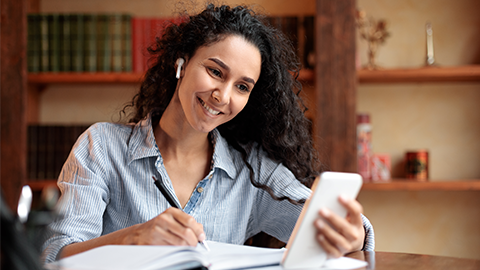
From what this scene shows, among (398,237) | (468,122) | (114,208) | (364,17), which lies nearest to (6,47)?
(114,208)

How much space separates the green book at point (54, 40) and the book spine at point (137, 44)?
0.36 metres

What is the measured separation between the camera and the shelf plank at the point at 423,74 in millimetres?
1980

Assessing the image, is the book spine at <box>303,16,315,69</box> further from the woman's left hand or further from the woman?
the woman's left hand

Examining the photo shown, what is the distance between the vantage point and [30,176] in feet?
6.82

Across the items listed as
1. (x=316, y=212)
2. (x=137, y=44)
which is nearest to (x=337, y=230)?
(x=316, y=212)

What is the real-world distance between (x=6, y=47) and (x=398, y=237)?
7.25 ft

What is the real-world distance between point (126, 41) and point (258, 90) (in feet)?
A: 3.27

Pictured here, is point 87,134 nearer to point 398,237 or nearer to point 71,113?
point 71,113

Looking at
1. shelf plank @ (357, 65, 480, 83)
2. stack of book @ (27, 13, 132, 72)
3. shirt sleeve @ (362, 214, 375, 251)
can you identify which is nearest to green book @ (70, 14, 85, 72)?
stack of book @ (27, 13, 132, 72)

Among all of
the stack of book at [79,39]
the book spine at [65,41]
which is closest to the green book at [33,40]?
the stack of book at [79,39]

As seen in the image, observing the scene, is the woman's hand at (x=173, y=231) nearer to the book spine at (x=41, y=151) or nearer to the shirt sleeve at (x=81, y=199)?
the shirt sleeve at (x=81, y=199)

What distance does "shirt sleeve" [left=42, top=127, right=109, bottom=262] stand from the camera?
953 millimetres

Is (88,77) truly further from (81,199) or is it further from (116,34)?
(81,199)

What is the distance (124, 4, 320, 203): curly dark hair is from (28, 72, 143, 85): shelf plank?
66cm
